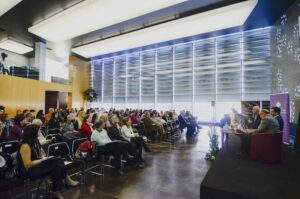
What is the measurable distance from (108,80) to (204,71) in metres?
7.38

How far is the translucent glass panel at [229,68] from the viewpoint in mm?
9508

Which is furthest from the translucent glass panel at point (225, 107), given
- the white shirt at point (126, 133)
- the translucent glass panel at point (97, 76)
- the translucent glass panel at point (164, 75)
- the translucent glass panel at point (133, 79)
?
the translucent glass panel at point (97, 76)

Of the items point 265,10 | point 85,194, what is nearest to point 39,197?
point 85,194

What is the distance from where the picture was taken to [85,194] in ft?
9.35

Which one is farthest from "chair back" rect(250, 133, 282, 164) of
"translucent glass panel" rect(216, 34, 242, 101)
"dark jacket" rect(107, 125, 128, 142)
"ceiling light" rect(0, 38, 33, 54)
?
"ceiling light" rect(0, 38, 33, 54)

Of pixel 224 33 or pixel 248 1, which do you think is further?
pixel 224 33

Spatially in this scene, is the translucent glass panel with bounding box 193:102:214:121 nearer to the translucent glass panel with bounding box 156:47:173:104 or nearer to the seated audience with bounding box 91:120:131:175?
the translucent glass panel with bounding box 156:47:173:104

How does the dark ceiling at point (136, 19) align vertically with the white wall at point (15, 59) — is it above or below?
above

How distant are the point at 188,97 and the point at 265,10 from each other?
5.82 m

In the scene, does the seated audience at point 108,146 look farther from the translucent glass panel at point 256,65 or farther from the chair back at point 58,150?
the translucent glass panel at point 256,65

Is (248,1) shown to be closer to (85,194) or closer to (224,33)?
(224,33)

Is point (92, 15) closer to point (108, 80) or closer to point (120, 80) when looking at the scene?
point (120, 80)

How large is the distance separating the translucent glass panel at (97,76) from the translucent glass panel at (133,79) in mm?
2829

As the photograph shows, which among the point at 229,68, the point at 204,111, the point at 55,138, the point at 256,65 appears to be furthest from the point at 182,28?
the point at 55,138
